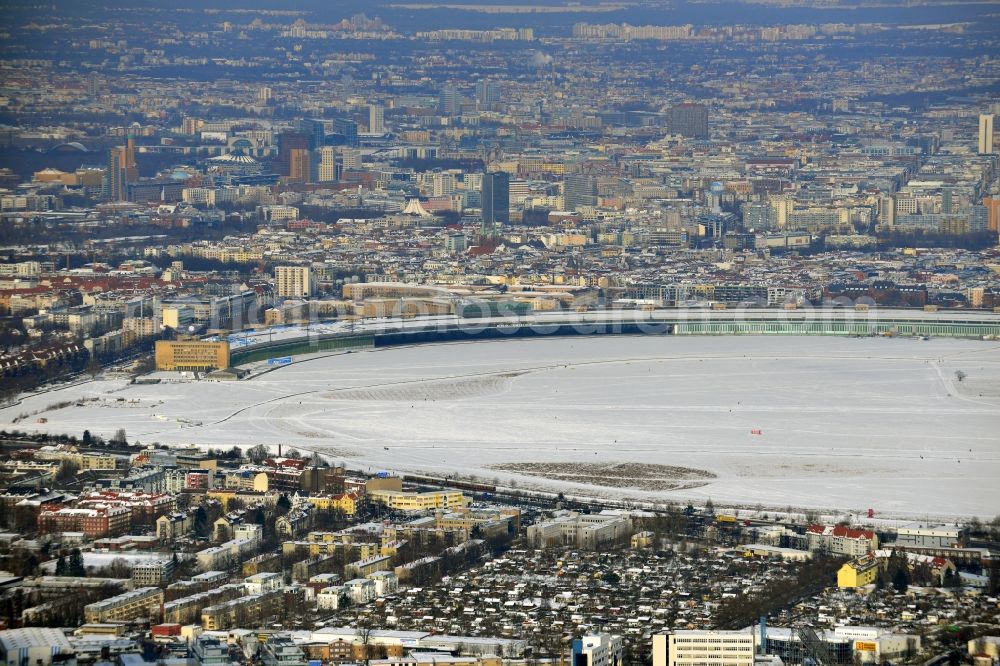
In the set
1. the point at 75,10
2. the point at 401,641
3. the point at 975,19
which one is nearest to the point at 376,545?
the point at 401,641

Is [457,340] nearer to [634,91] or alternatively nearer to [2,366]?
[2,366]

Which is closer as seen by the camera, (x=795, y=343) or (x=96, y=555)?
(x=96, y=555)

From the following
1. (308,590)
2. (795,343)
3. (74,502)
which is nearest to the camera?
(308,590)

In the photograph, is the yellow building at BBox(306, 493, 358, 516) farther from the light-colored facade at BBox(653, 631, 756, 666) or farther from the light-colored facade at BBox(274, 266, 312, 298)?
the light-colored facade at BBox(274, 266, 312, 298)

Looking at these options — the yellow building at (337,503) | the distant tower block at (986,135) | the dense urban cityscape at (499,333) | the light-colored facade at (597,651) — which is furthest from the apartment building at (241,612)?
the distant tower block at (986,135)

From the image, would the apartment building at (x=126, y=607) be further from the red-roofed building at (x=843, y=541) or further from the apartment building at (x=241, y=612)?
the red-roofed building at (x=843, y=541)

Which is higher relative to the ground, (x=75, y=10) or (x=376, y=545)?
(x=75, y=10)

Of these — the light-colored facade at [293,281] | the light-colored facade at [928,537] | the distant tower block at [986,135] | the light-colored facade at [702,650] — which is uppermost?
the distant tower block at [986,135]

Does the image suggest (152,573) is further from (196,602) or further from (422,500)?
(422,500)
